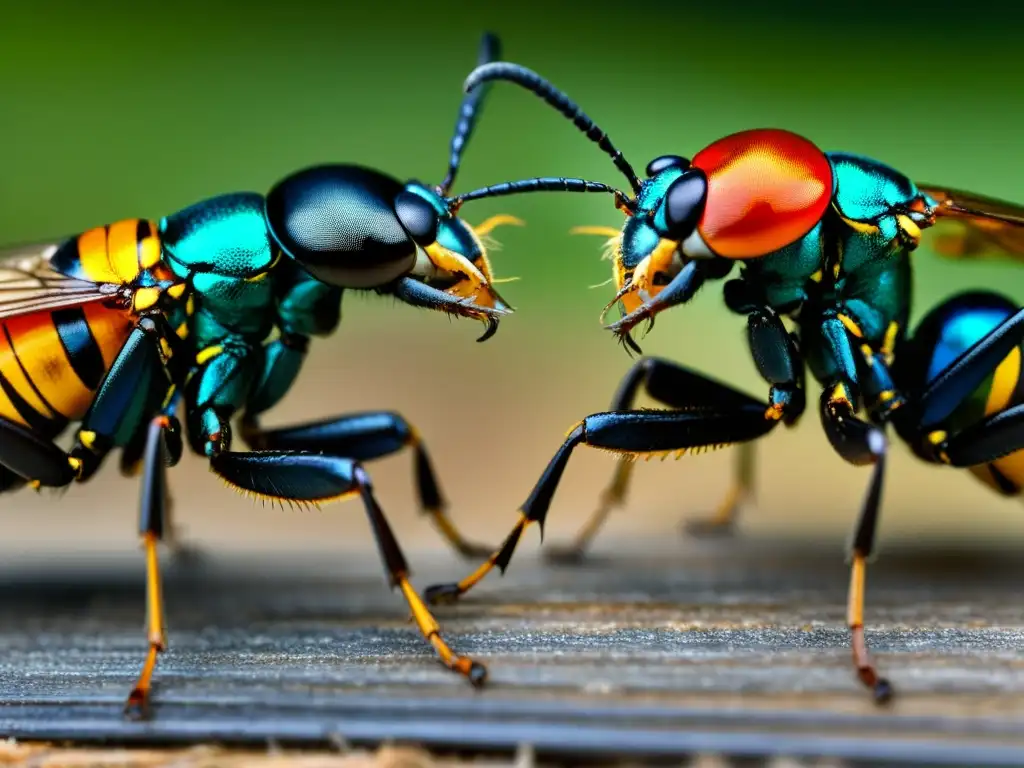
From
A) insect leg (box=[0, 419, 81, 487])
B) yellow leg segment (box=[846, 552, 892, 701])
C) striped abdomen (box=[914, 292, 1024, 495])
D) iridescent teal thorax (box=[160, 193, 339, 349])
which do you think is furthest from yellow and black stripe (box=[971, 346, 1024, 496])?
insect leg (box=[0, 419, 81, 487])

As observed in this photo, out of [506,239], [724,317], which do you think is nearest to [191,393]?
[506,239]

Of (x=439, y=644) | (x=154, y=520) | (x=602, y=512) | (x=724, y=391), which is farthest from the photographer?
(x=602, y=512)

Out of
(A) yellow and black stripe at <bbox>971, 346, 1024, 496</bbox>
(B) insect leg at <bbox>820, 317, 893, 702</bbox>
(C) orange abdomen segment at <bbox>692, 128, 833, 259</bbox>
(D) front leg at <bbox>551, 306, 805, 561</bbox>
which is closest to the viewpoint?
(B) insect leg at <bbox>820, 317, 893, 702</bbox>

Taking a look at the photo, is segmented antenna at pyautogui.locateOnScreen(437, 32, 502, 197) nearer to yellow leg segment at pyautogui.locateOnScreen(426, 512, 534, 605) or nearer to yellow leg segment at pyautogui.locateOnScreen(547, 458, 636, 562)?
yellow leg segment at pyautogui.locateOnScreen(426, 512, 534, 605)

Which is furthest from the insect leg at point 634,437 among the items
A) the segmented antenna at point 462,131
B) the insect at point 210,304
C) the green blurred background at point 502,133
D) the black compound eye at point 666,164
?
the green blurred background at point 502,133

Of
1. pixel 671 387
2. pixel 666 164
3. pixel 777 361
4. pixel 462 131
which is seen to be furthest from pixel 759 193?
pixel 462 131

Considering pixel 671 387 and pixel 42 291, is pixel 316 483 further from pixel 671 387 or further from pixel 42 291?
pixel 671 387
